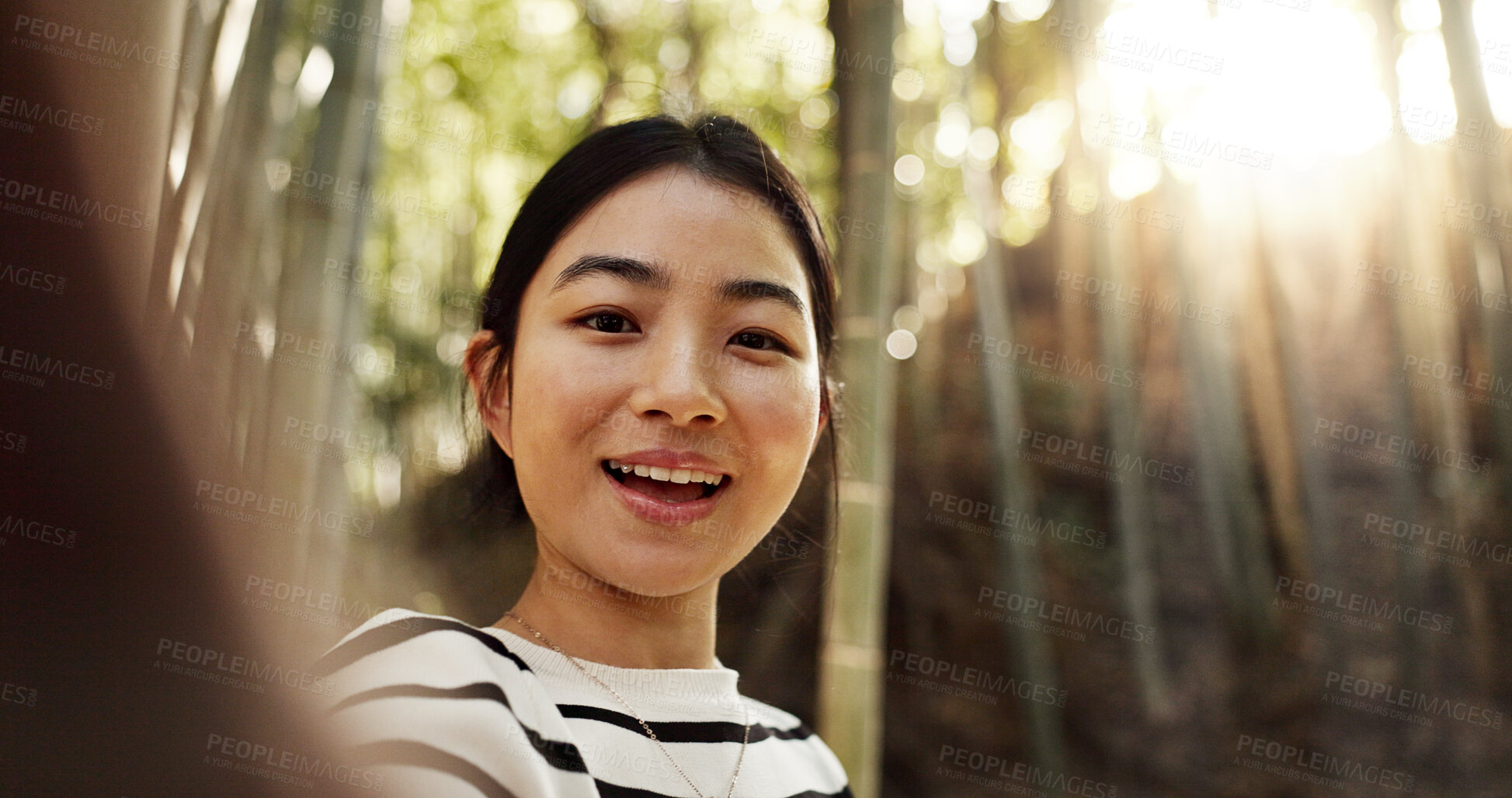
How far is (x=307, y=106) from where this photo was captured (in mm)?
2193

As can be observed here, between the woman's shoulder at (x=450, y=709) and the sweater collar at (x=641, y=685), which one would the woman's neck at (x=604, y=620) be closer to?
the sweater collar at (x=641, y=685)

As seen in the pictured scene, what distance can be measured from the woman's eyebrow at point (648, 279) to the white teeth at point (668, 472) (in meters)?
0.20

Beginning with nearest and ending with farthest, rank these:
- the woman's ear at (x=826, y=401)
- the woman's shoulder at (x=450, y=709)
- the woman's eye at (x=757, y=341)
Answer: the woman's shoulder at (x=450, y=709)
the woman's eye at (x=757, y=341)
the woman's ear at (x=826, y=401)

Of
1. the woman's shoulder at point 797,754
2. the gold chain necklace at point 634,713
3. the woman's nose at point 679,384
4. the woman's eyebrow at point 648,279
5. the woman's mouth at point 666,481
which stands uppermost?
the woman's eyebrow at point 648,279

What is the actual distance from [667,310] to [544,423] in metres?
0.19

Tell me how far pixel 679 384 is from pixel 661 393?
0.02 metres

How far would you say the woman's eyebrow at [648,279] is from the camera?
0.99 m

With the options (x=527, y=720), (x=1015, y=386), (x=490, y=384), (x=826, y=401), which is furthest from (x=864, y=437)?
(x=1015, y=386)

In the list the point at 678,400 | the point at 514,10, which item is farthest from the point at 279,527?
the point at 514,10

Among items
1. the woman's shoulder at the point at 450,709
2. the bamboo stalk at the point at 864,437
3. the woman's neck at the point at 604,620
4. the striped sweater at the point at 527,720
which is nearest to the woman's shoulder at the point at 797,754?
the striped sweater at the point at 527,720

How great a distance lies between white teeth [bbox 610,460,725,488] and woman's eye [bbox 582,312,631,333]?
0.49 feet

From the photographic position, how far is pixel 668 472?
3.22ft

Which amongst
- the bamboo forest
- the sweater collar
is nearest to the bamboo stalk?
the bamboo forest

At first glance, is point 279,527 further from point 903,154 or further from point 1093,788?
point 1093,788
